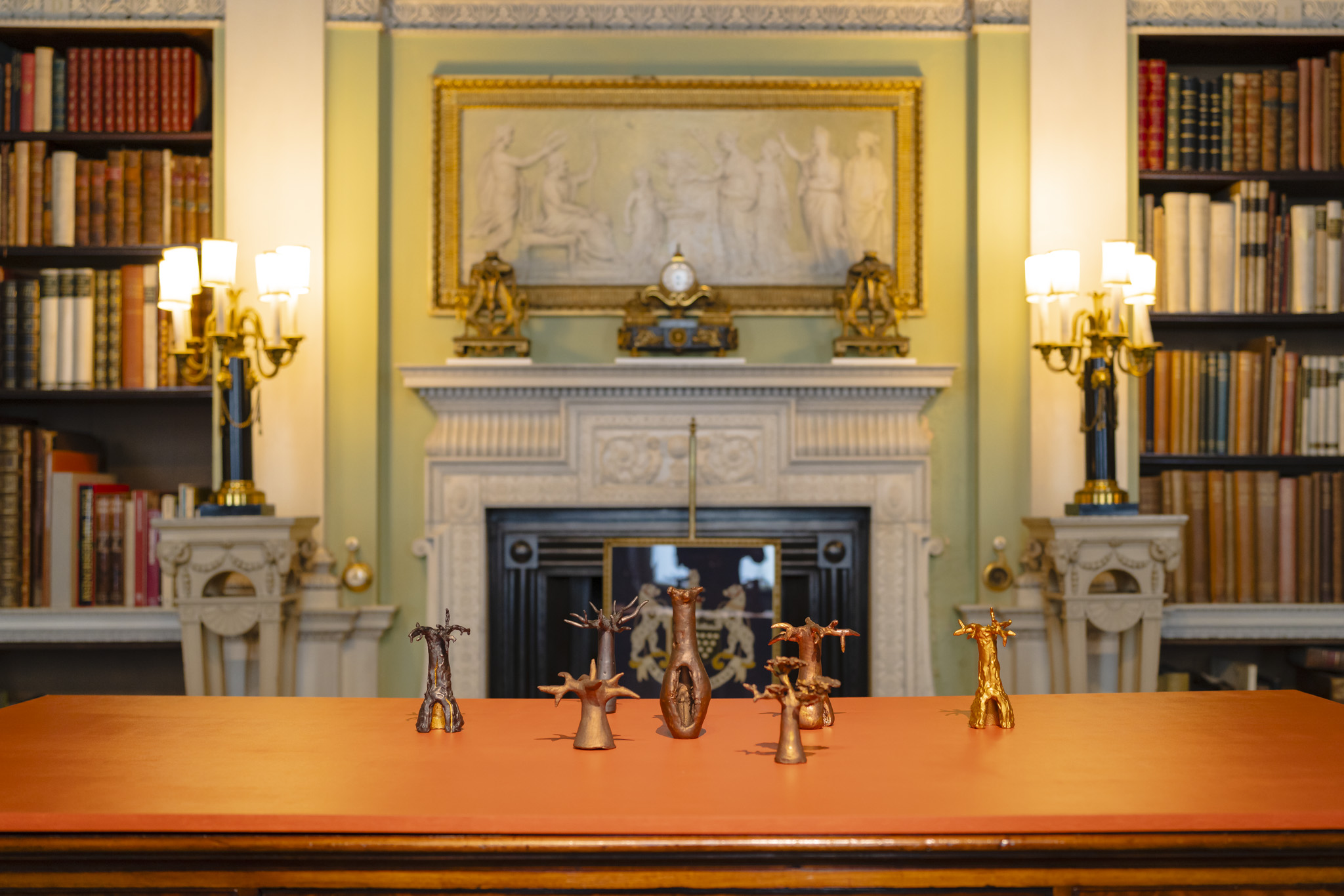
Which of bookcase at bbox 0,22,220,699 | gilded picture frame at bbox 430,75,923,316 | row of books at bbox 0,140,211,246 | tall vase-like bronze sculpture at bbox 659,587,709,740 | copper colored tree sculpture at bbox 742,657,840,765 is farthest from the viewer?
gilded picture frame at bbox 430,75,923,316

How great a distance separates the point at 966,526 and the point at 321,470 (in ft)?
6.86

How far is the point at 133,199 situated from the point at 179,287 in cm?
66

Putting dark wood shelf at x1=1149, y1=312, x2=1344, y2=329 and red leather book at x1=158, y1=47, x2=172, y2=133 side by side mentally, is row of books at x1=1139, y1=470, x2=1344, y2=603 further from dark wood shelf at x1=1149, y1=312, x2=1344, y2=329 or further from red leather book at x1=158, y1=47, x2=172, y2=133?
red leather book at x1=158, y1=47, x2=172, y2=133

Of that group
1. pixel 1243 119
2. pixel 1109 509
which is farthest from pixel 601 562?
pixel 1243 119

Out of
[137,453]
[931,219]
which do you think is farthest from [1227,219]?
[137,453]

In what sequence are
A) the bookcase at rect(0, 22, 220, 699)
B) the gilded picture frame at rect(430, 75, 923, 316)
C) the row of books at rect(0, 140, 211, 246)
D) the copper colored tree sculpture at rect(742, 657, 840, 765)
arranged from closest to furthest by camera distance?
the copper colored tree sculpture at rect(742, 657, 840, 765) < the bookcase at rect(0, 22, 220, 699) < the row of books at rect(0, 140, 211, 246) < the gilded picture frame at rect(430, 75, 923, 316)

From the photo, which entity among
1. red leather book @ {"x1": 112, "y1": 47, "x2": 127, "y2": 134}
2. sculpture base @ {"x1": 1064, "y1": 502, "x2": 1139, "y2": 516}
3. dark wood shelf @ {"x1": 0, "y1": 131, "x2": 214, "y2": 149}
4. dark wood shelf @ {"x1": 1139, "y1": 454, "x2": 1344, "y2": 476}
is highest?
red leather book @ {"x1": 112, "y1": 47, "x2": 127, "y2": 134}

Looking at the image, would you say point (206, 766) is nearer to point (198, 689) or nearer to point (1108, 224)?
point (198, 689)

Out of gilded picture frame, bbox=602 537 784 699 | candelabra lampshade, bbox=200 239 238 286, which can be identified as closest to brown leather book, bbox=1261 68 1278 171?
gilded picture frame, bbox=602 537 784 699

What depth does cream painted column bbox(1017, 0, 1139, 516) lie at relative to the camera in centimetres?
323

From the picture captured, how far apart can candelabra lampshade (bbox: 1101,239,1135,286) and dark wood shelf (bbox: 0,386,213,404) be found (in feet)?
9.14

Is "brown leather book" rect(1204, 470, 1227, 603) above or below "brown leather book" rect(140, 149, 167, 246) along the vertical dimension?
below

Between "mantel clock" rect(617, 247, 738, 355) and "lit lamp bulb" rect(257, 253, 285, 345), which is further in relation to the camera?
"mantel clock" rect(617, 247, 738, 355)


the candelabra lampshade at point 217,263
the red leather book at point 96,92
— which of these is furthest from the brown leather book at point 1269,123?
the red leather book at point 96,92
